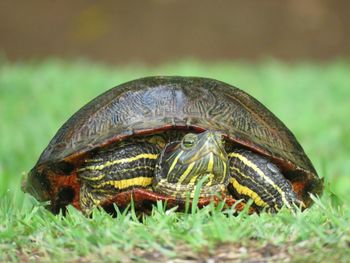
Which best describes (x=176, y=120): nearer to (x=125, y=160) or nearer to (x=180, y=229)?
(x=125, y=160)

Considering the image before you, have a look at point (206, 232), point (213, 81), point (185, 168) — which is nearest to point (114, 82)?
point (213, 81)

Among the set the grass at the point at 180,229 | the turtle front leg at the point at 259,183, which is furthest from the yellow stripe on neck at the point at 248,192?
the grass at the point at 180,229

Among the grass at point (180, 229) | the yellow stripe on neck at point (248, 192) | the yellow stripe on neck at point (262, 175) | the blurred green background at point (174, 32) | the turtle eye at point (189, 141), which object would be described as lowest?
the grass at point (180, 229)

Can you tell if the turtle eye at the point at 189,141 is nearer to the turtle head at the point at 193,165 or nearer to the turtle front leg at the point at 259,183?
the turtle head at the point at 193,165

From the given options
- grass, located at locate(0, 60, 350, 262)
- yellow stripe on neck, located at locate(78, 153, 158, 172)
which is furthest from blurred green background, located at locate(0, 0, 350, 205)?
yellow stripe on neck, located at locate(78, 153, 158, 172)

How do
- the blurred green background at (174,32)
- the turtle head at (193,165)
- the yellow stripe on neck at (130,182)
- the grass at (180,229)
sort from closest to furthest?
the grass at (180,229) → the turtle head at (193,165) → the yellow stripe on neck at (130,182) → the blurred green background at (174,32)

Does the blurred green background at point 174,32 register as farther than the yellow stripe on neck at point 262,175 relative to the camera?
Yes

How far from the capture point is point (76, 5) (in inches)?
571

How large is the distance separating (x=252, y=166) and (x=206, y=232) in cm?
85

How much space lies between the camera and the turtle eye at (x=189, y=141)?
3439mm

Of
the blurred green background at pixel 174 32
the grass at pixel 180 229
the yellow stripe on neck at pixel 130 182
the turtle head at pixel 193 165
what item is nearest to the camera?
the grass at pixel 180 229

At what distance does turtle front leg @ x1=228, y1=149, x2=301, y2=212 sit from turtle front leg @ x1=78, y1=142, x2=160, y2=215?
0.38 metres

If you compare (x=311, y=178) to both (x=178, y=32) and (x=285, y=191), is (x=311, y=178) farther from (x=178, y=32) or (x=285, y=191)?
(x=178, y=32)

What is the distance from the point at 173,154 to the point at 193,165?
0.13 metres
